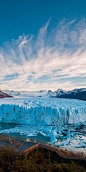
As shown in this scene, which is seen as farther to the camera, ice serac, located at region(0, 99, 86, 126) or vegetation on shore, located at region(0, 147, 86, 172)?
ice serac, located at region(0, 99, 86, 126)

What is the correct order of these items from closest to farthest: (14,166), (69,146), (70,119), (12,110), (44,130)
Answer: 1. (14,166)
2. (69,146)
3. (44,130)
4. (70,119)
5. (12,110)

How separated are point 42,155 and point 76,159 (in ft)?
8.80

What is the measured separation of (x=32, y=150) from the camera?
9.20 meters

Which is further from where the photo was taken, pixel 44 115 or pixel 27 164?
pixel 44 115

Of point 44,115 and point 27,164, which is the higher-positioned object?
point 44,115

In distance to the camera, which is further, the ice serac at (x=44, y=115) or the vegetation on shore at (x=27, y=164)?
the ice serac at (x=44, y=115)

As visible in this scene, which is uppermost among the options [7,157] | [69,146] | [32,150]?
[7,157]

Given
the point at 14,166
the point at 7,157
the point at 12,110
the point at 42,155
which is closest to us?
the point at 14,166

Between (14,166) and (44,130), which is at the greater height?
(14,166)

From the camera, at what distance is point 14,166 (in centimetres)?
636

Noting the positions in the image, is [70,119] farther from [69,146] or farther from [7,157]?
[7,157]

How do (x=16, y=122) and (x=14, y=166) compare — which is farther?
(x=16, y=122)

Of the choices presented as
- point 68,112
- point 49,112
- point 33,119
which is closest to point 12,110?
point 33,119

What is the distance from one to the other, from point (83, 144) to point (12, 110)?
15.1 m
